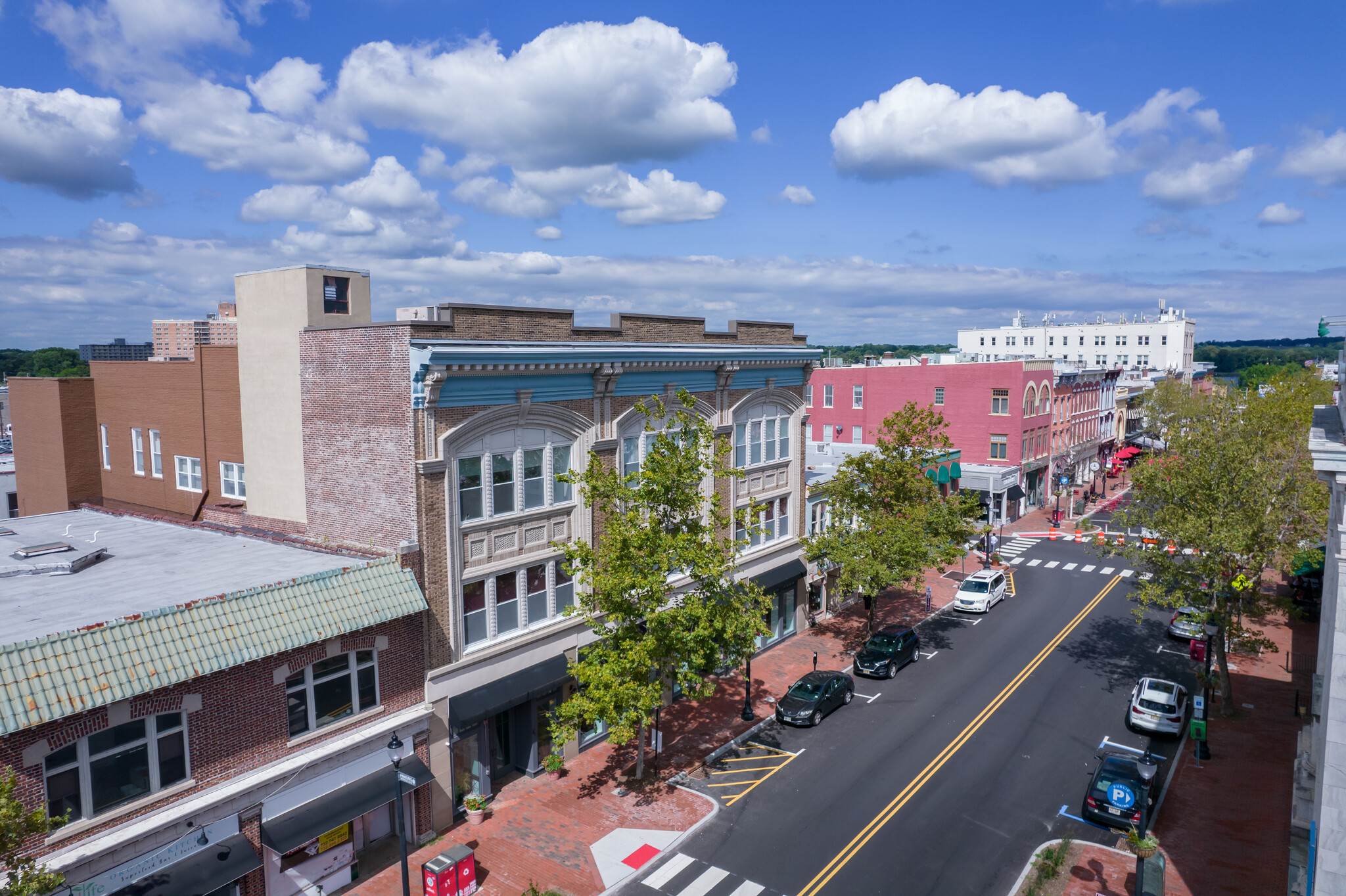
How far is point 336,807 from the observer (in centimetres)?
1778

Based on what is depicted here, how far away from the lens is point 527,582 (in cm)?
2325

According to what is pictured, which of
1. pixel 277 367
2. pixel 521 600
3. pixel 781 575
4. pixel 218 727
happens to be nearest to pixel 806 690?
pixel 781 575

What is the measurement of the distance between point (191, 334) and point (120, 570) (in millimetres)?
78640

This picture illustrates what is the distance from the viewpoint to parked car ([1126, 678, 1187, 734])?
83.6 feet

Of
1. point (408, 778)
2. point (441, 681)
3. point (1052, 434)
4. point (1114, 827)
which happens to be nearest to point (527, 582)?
point (441, 681)

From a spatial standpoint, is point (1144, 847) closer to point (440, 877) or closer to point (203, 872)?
point (440, 877)

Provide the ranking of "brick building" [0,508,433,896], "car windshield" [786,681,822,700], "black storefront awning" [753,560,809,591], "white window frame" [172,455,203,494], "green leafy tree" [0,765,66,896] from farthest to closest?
"black storefront awning" [753,560,809,591]
"white window frame" [172,455,203,494]
"car windshield" [786,681,822,700]
"brick building" [0,508,433,896]
"green leafy tree" [0,765,66,896]

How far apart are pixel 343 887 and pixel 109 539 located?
13382 mm

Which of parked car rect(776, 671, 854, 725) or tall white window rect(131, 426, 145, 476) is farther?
Result: tall white window rect(131, 426, 145, 476)

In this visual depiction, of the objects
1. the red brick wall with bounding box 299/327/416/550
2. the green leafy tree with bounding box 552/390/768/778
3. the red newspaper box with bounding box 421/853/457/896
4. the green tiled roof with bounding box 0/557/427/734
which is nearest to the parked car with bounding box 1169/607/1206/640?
the green leafy tree with bounding box 552/390/768/778

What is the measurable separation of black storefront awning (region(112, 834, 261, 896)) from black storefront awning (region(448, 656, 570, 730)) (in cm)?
561

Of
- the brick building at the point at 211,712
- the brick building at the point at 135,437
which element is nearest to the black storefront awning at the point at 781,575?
the brick building at the point at 211,712

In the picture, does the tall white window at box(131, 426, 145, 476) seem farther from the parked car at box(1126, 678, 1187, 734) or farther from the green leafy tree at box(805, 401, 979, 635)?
the parked car at box(1126, 678, 1187, 734)

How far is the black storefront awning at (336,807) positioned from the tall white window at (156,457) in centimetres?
1844
